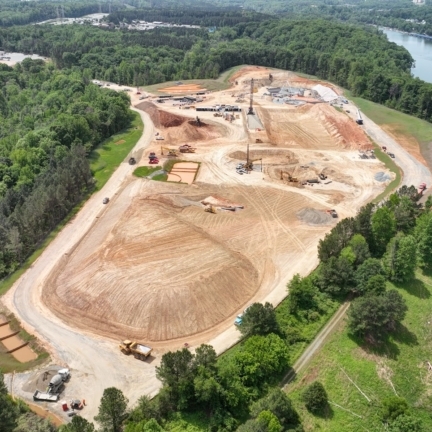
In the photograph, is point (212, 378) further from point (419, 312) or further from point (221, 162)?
point (221, 162)

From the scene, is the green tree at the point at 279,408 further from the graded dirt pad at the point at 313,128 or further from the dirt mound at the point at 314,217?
the graded dirt pad at the point at 313,128

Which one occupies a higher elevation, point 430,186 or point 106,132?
point 430,186

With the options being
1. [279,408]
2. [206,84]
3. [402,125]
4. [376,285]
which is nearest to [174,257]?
[376,285]

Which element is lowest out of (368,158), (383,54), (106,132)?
(106,132)

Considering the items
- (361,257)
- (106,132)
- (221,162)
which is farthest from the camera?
(106,132)

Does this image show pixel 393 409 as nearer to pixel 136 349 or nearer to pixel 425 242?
pixel 136 349

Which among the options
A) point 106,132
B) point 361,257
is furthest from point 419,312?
point 106,132
